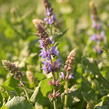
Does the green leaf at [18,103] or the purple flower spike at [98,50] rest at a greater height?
the green leaf at [18,103]

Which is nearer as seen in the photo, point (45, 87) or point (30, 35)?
point (45, 87)

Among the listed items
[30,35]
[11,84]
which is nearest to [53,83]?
[11,84]

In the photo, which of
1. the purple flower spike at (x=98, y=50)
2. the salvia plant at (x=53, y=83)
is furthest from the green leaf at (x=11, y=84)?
the purple flower spike at (x=98, y=50)

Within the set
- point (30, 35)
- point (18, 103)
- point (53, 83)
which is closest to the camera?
point (18, 103)

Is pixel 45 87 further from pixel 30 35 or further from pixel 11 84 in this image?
pixel 30 35

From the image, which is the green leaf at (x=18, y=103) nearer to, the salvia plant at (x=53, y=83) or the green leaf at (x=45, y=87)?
the salvia plant at (x=53, y=83)

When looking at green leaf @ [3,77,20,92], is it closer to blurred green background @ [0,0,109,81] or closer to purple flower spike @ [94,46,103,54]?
blurred green background @ [0,0,109,81]

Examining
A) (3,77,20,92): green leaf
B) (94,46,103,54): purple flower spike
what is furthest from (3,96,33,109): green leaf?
(94,46,103,54): purple flower spike

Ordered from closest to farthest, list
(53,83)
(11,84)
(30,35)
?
(53,83)
(11,84)
(30,35)

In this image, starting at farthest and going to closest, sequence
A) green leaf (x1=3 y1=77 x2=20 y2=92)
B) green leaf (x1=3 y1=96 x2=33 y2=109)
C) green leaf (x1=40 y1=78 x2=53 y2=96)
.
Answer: green leaf (x1=3 y1=77 x2=20 y2=92) < green leaf (x1=40 y1=78 x2=53 y2=96) < green leaf (x1=3 y1=96 x2=33 y2=109)

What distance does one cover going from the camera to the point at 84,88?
4.02 meters

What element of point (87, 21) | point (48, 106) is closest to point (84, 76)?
point (48, 106)

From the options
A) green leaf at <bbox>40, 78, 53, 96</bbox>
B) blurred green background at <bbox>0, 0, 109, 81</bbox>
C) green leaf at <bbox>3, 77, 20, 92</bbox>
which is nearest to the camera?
green leaf at <bbox>40, 78, 53, 96</bbox>

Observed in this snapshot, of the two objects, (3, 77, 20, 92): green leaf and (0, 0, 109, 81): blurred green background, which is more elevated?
(3, 77, 20, 92): green leaf
